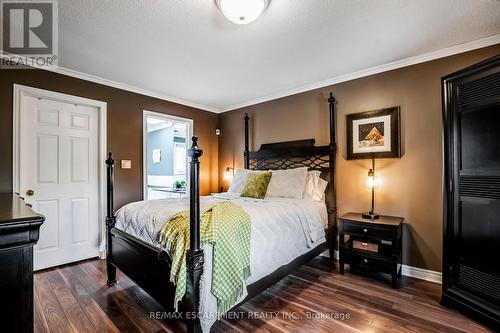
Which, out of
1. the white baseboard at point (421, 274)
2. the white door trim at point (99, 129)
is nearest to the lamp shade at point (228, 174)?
the white door trim at point (99, 129)

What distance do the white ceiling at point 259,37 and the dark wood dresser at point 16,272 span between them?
5.81 feet

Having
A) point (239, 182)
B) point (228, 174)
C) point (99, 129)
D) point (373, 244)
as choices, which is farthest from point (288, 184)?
point (99, 129)

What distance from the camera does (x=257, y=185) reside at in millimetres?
3203

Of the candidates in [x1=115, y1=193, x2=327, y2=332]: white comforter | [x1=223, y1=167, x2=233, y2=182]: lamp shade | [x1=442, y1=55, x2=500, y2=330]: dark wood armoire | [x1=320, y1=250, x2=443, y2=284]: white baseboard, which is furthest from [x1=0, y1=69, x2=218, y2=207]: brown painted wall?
[x1=442, y1=55, x2=500, y2=330]: dark wood armoire

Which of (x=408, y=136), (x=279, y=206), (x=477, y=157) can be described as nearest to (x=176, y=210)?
(x=279, y=206)

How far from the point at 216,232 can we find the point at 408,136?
8.35 ft

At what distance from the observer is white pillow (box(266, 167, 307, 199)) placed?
311cm

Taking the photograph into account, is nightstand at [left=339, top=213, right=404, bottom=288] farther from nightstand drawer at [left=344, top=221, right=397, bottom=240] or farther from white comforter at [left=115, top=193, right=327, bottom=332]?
white comforter at [left=115, top=193, right=327, bottom=332]

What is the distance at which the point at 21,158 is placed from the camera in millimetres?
2727

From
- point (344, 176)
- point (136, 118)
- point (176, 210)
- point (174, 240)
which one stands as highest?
point (136, 118)

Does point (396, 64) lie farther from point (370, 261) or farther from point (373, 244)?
point (370, 261)

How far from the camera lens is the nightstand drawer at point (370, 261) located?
2.46 meters

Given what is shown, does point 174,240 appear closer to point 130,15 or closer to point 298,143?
point 130,15

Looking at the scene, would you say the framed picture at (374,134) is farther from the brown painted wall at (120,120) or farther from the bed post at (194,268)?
the brown painted wall at (120,120)
